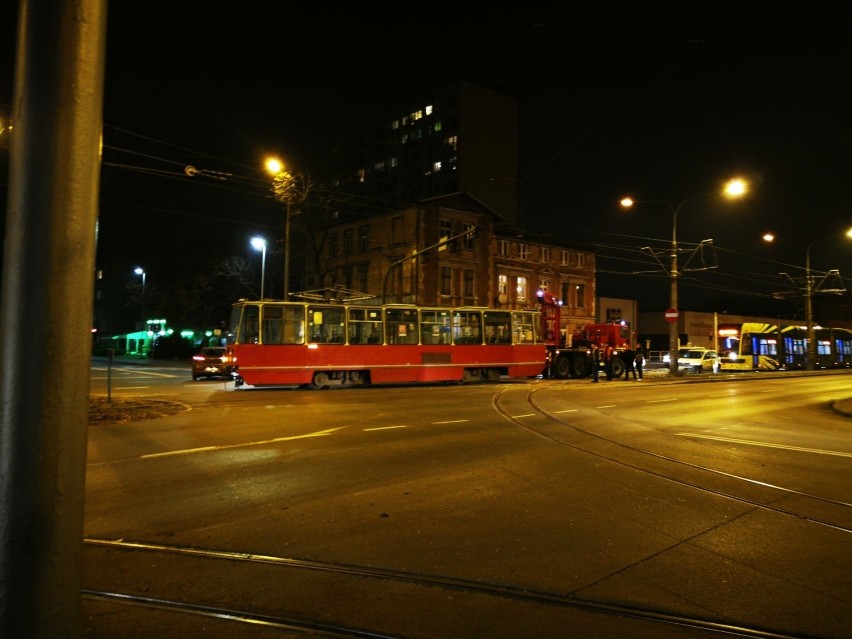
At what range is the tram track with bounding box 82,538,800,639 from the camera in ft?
11.8

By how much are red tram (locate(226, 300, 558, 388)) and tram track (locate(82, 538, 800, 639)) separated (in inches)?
651

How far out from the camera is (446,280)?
47.8m

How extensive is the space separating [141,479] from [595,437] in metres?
7.57

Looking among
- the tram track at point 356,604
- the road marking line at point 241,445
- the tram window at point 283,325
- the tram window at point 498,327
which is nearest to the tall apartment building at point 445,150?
the tram window at point 498,327

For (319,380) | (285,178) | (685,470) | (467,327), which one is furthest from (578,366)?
(685,470)

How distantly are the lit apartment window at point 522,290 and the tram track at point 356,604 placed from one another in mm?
49162

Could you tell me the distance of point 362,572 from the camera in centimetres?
446

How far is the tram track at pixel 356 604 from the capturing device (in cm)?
361

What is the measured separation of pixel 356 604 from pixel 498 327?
22791mm

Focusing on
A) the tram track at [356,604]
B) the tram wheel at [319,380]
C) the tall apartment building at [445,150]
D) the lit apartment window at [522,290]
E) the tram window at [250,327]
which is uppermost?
the tall apartment building at [445,150]

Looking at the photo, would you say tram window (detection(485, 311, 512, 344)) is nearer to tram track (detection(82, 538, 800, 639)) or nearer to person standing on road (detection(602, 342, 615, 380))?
person standing on road (detection(602, 342, 615, 380))

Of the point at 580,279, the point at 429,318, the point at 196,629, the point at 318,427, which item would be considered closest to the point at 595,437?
the point at 318,427

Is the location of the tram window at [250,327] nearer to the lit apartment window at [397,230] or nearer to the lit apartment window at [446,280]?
the lit apartment window at [397,230]

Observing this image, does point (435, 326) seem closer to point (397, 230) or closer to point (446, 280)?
point (446, 280)
